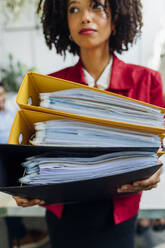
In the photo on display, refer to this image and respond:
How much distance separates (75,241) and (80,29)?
0.56m

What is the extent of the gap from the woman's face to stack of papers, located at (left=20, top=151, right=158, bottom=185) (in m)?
0.30

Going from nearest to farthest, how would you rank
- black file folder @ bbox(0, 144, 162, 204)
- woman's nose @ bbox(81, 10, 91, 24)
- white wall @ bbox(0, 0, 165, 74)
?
1. black file folder @ bbox(0, 144, 162, 204)
2. woman's nose @ bbox(81, 10, 91, 24)
3. white wall @ bbox(0, 0, 165, 74)

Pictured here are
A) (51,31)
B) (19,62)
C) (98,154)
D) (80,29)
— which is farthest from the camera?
(19,62)

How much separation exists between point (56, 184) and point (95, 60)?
1.20 ft

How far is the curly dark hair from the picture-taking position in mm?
533

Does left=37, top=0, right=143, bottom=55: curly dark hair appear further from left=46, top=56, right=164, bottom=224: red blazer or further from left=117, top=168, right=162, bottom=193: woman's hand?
left=117, top=168, right=162, bottom=193: woman's hand

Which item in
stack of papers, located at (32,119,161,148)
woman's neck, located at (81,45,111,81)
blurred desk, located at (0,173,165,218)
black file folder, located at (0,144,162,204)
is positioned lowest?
blurred desk, located at (0,173,165,218)

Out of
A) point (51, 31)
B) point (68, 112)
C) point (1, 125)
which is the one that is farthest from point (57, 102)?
point (1, 125)

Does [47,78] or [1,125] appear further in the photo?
[1,125]

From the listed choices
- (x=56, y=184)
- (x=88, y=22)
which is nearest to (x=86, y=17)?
(x=88, y=22)

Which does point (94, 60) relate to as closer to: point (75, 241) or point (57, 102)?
point (57, 102)

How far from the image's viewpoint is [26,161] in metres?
0.34

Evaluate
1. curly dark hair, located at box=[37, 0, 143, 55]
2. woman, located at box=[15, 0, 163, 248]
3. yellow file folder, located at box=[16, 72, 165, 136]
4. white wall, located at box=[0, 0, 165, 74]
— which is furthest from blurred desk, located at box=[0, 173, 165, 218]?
white wall, located at box=[0, 0, 165, 74]

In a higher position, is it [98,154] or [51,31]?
[51,31]
